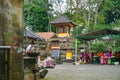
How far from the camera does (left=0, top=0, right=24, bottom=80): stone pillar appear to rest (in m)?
6.81

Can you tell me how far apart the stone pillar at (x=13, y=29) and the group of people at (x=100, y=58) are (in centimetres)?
1779

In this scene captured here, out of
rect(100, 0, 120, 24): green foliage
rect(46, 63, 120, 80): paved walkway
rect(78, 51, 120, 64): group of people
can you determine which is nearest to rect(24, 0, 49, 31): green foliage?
rect(100, 0, 120, 24): green foliage

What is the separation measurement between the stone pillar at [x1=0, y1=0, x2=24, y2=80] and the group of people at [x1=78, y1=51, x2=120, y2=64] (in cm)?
1779

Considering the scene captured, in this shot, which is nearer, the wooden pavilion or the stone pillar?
the stone pillar

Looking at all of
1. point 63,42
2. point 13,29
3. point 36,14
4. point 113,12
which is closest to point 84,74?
point 13,29

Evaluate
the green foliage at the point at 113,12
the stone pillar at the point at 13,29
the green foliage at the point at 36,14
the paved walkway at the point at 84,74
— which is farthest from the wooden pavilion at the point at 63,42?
the stone pillar at the point at 13,29

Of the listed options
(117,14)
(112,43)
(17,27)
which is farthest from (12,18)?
(117,14)

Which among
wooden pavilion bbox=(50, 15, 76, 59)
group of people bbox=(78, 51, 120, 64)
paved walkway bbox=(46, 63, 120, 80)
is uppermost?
wooden pavilion bbox=(50, 15, 76, 59)

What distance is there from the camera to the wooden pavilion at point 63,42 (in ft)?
94.6

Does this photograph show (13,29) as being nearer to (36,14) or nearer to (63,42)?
(63,42)

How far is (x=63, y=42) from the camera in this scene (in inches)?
1291

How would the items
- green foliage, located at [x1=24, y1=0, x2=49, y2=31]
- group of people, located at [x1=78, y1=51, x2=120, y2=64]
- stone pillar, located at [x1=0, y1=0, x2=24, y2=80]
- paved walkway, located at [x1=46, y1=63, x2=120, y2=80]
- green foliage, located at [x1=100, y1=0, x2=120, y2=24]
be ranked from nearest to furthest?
stone pillar, located at [x1=0, y1=0, x2=24, y2=80]
paved walkway, located at [x1=46, y1=63, x2=120, y2=80]
group of people, located at [x1=78, y1=51, x2=120, y2=64]
green foliage, located at [x1=24, y1=0, x2=49, y2=31]
green foliage, located at [x1=100, y1=0, x2=120, y2=24]

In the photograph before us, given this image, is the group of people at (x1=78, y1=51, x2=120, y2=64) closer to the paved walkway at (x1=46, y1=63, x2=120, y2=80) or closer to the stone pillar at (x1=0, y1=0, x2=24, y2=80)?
the paved walkway at (x1=46, y1=63, x2=120, y2=80)

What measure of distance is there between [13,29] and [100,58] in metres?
18.3
